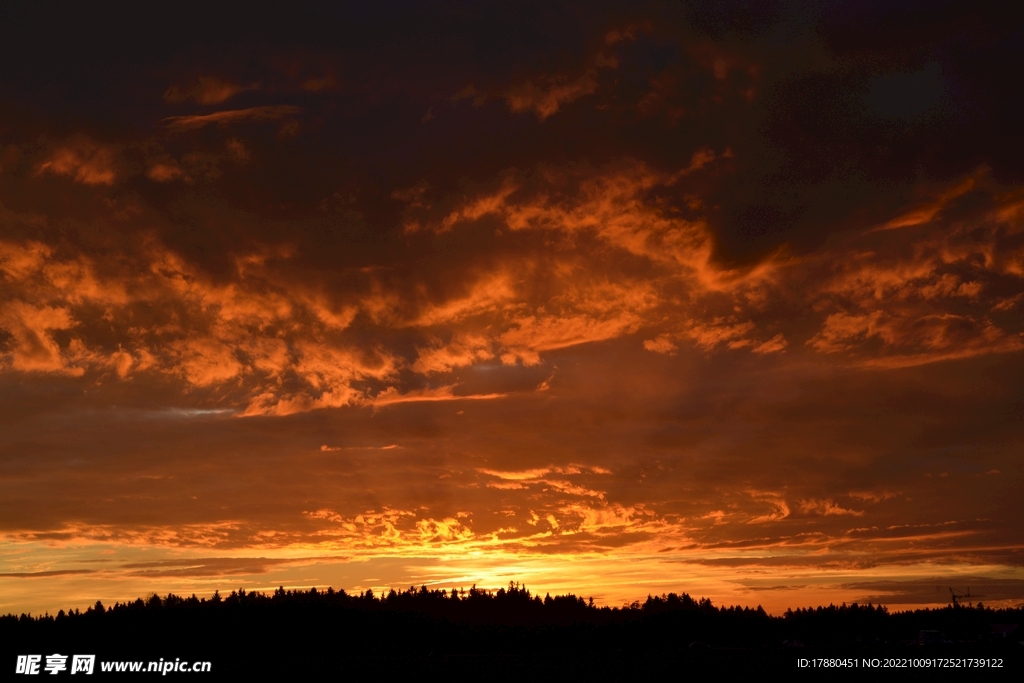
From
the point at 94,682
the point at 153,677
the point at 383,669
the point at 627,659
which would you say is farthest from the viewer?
the point at 627,659

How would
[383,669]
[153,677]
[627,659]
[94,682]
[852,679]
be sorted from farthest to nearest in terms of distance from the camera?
[627,659] < [383,669] < [153,677] < [94,682] < [852,679]

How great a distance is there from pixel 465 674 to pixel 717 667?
122ft

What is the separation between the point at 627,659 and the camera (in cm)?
15888

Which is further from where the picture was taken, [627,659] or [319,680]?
[627,659]

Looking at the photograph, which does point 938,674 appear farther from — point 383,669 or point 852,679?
point 383,669

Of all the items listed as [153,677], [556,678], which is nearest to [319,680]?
[153,677]

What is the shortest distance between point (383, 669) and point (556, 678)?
34.8 meters

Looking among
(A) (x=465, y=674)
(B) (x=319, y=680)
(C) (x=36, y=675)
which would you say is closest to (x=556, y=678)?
(A) (x=465, y=674)

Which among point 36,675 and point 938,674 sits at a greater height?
point 36,675

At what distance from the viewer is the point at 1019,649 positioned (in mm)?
159125

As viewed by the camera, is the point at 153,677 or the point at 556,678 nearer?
the point at 556,678

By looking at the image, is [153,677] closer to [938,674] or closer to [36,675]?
[36,675]

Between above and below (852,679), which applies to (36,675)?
above

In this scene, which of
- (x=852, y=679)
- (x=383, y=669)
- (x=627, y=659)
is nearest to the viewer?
(x=852, y=679)
